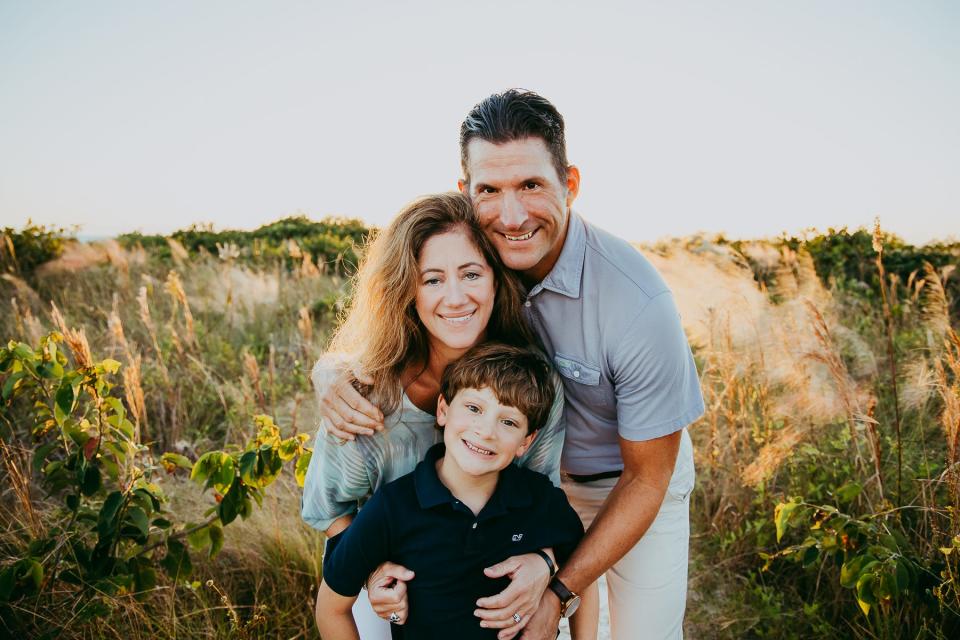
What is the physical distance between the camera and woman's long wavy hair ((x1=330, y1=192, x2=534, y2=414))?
97.0 inches

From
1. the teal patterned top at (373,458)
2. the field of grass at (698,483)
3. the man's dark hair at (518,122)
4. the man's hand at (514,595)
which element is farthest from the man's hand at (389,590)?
the man's dark hair at (518,122)

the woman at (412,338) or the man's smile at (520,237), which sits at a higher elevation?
the man's smile at (520,237)

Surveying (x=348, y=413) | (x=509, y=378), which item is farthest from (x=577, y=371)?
(x=348, y=413)

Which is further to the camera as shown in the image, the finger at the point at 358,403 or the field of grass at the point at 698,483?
the field of grass at the point at 698,483

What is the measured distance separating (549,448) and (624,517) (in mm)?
396

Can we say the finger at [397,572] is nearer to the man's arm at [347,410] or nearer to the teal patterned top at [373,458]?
the teal patterned top at [373,458]

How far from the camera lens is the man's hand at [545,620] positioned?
2.20 meters

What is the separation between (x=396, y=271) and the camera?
248 centimetres

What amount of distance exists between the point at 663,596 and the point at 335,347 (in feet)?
6.11

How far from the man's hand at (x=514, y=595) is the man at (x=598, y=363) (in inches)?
0.7

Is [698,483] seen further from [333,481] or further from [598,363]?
[333,481]

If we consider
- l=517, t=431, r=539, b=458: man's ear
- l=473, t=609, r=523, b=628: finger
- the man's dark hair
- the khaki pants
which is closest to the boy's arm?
l=473, t=609, r=523, b=628: finger

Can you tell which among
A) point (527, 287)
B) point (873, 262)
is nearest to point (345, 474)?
point (527, 287)

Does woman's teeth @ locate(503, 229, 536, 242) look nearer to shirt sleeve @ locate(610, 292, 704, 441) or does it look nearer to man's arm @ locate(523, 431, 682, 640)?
shirt sleeve @ locate(610, 292, 704, 441)
